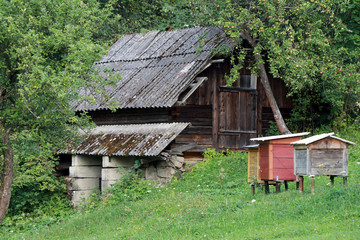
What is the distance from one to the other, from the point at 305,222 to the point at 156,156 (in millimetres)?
8723

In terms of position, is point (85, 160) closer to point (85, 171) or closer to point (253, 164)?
point (85, 171)

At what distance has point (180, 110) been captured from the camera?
21281mm

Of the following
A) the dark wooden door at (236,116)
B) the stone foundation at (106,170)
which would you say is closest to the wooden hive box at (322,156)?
the stone foundation at (106,170)

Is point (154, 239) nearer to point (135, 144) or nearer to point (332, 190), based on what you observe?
point (332, 190)

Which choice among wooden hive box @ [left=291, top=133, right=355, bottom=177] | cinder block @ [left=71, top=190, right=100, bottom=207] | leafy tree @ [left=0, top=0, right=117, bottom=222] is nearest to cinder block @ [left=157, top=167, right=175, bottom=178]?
cinder block @ [left=71, top=190, right=100, bottom=207]

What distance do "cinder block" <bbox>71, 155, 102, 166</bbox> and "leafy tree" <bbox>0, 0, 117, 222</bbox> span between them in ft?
21.1

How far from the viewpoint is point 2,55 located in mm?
14664

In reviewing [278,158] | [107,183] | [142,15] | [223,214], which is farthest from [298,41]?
[142,15]

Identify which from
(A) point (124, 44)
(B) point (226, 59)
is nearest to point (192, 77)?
(B) point (226, 59)

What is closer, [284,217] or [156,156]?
[284,217]

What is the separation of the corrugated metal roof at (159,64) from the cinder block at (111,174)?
2.51 m

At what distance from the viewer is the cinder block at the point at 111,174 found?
2016 centimetres

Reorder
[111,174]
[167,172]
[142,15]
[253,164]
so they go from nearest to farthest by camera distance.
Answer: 1. [253,164]
2. [167,172]
3. [111,174]
4. [142,15]

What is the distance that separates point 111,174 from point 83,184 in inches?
85.6
